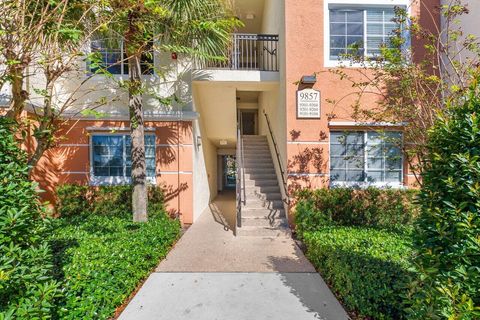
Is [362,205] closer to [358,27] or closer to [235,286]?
[235,286]

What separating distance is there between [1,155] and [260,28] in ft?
38.9

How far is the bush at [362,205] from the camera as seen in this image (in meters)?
6.16

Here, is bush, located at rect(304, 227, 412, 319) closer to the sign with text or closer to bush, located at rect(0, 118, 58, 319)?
bush, located at rect(0, 118, 58, 319)

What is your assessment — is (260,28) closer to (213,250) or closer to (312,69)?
(312,69)

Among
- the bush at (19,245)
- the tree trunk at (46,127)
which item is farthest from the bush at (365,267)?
the tree trunk at (46,127)

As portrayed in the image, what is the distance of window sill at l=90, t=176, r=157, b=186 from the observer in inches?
281

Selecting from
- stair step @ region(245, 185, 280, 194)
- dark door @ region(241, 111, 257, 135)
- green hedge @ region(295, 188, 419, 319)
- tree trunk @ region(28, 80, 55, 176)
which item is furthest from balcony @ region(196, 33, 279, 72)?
dark door @ region(241, 111, 257, 135)

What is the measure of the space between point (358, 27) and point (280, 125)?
3.37 m

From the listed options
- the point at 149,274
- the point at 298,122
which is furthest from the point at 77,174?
the point at 298,122

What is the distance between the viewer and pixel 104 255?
342 cm

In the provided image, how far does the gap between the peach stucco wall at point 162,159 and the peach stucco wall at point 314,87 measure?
120 inches

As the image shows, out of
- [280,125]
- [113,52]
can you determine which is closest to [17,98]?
[113,52]

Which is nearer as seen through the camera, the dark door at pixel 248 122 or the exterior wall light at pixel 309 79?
the exterior wall light at pixel 309 79

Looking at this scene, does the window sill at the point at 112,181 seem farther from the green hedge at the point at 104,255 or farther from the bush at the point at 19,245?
the bush at the point at 19,245
